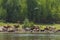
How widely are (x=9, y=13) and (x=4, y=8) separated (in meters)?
2.37

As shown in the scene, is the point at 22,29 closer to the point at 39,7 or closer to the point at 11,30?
the point at 11,30

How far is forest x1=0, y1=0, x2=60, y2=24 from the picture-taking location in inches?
4213

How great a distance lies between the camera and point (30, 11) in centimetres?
10900

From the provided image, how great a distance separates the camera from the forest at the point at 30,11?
107 meters

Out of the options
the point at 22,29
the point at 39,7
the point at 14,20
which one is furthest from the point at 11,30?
the point at 39,7

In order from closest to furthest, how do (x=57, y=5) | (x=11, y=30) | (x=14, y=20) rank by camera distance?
(x=11, y=30) → (x=14, y=20) → (x=57, y=5)

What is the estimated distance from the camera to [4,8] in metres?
108

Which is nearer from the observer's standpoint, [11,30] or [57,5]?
[11,30]

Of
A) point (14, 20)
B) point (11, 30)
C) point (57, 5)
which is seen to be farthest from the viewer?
point (57, 5)

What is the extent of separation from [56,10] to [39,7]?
6623 millimetres

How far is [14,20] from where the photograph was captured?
10550 cm

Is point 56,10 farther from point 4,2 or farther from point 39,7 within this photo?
point 4,2

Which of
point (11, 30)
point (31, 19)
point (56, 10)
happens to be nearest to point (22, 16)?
point (31, 19)

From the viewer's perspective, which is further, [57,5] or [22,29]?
[57,5]
